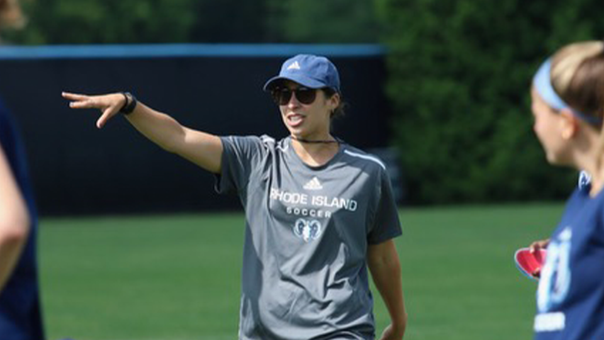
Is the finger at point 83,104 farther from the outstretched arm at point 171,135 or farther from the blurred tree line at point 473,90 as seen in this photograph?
the blurred tree line at point 473,90

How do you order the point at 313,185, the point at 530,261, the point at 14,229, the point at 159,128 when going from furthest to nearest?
the point at 313,185
the point at 159,128
the point at 530,261
the point at 14,229

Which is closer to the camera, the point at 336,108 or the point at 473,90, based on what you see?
the point at 336,108

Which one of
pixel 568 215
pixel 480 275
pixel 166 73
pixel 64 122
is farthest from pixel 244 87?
pixel 568 215

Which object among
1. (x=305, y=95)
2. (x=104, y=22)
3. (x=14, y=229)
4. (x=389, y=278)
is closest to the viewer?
(x=14, y=229)

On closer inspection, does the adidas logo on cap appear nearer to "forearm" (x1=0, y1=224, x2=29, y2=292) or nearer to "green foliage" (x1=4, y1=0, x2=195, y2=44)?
"forearm" (x1=0, y1=224, x2=29, y2=292)

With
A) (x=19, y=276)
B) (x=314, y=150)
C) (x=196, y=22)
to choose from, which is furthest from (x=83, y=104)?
(x=196, y=22)

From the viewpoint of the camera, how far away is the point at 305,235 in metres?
5.71

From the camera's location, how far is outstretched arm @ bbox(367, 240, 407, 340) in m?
6.01

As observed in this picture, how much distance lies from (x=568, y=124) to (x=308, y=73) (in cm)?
211

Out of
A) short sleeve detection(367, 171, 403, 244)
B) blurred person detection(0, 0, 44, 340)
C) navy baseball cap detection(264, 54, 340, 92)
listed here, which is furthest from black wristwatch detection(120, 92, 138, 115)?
blurred person detection(0, 0, 44, 340)

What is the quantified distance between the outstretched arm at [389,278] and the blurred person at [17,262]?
2431 mm

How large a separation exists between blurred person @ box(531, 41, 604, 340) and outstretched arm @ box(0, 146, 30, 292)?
1.44 metres

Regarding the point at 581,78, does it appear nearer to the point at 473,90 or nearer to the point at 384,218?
the point at 384,218

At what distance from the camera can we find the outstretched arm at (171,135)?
18.5 ft
